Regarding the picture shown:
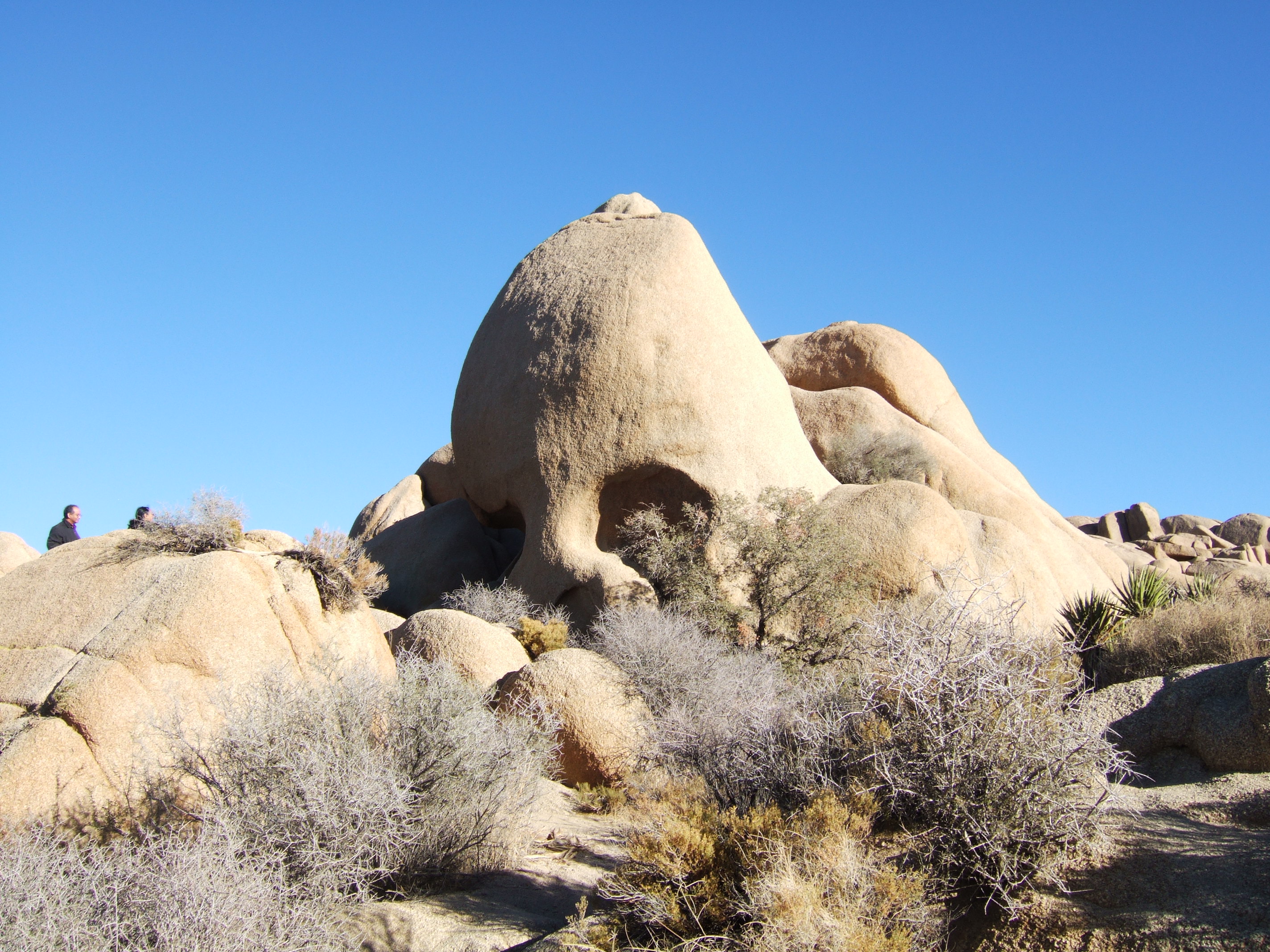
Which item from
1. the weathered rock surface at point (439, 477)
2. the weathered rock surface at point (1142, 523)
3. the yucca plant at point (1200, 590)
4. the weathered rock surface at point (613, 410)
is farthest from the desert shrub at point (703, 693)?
the weathered rock surface at point (1142, 523)

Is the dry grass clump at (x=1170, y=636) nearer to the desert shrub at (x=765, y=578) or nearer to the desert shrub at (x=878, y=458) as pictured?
the desert shrub at (x=765, y=578)

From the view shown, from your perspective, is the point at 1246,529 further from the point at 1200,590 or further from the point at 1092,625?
the point at 1092,625

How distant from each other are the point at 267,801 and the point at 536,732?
7.88 feet

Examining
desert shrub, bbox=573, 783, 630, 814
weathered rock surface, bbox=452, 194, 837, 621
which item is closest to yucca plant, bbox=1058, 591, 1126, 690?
weathered rock surface, bbox=452, 194, 837, 621

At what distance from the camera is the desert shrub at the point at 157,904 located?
13.0ft

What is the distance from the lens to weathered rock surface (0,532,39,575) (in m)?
15.2

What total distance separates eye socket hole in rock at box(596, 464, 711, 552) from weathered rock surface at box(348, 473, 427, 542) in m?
6.35

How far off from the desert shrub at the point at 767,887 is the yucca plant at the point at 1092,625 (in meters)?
6.09

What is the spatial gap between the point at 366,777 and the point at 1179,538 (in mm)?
26081

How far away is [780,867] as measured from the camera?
413 cm

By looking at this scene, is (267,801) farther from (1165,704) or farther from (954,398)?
(954,398)

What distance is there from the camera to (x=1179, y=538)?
2533 cm

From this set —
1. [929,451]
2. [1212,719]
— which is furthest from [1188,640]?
[929,451]

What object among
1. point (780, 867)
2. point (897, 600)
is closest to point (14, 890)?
point (780, 867)
